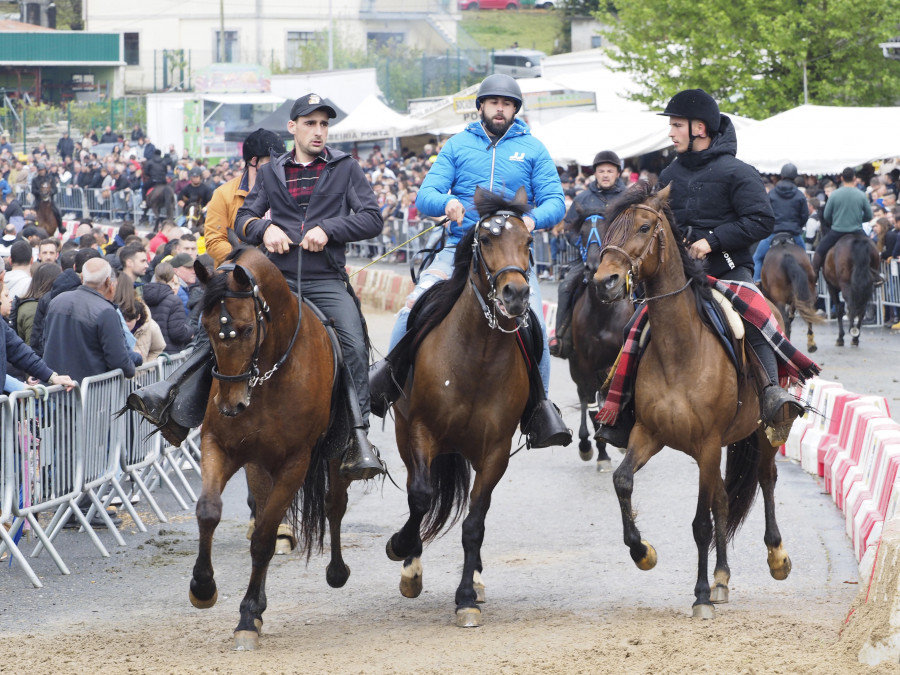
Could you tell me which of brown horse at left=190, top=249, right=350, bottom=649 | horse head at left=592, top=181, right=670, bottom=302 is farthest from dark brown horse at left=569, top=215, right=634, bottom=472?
brown horse at left=190, top=249, right=350, bottom=649

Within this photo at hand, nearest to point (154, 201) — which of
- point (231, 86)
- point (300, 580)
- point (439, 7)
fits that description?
point (231, 86)

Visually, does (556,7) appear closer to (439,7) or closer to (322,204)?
(439,7)

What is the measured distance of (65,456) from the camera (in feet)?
30.0

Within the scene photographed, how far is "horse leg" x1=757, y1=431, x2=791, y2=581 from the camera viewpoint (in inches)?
328

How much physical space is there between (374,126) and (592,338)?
106 feet

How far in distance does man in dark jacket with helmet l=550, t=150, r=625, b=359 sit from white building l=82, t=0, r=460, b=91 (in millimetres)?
69221

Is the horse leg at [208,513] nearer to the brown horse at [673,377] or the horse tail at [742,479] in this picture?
the brown horse at [673,377]

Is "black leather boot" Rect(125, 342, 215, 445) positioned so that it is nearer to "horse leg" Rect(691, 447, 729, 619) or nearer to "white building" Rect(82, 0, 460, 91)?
"horse leg" Rect(691, 447, 729, 619)

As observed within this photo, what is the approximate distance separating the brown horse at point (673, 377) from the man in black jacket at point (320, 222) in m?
1.52

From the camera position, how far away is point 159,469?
11312 mm

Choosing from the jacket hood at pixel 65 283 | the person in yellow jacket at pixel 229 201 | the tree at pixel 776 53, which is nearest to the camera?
the person in yellow jacket at pixel 229 201

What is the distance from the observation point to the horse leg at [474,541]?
742 cm

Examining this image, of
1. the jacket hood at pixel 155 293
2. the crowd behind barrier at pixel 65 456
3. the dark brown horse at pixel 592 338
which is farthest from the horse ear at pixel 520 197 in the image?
the jacket hood at pixel 155 293

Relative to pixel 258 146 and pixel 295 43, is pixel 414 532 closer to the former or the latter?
pixel 258 146
